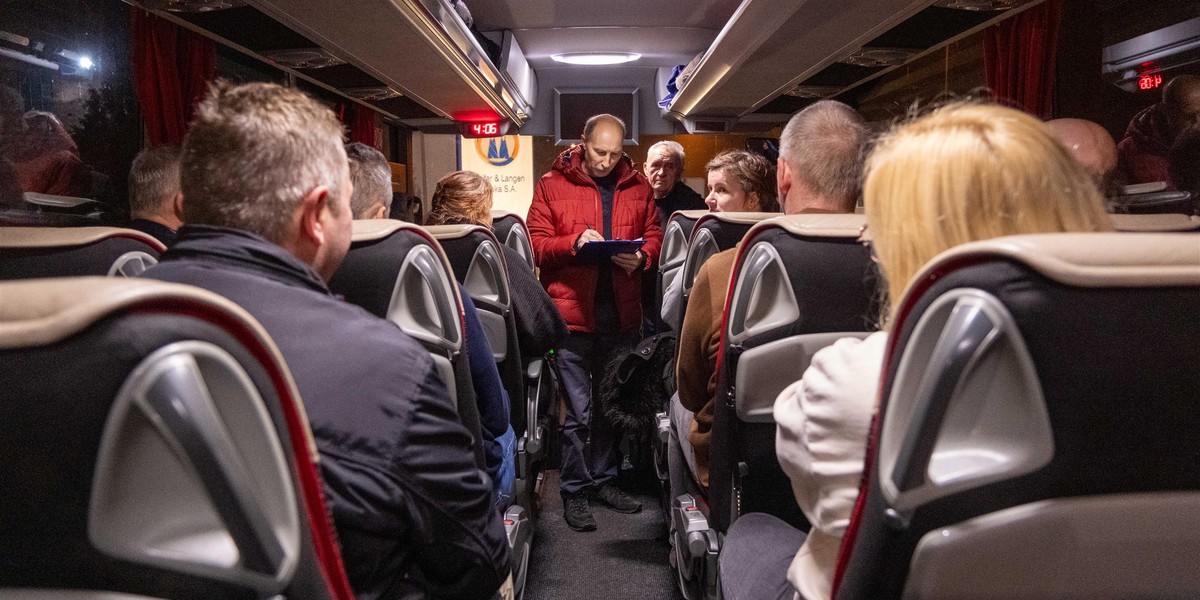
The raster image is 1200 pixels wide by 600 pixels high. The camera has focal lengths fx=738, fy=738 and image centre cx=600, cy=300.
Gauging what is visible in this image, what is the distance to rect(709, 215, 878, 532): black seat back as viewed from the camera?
1.58m

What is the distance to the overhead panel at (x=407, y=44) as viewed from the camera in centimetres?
287

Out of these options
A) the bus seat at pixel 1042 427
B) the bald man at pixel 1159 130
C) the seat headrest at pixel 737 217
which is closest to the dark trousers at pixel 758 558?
the bus seat at pixel 1042 427

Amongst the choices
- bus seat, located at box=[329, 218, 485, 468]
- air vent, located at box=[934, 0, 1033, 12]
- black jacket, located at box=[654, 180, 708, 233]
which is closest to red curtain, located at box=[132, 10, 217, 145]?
bus seat, located at box=[329, 218, 485, 468]

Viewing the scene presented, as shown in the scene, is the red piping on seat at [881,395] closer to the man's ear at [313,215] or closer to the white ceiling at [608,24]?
the man's ear at [313,215]

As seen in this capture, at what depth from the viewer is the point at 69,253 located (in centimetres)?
179

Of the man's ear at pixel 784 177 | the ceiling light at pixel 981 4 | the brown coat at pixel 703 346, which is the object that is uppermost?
the ceiling light at pixel 981 4

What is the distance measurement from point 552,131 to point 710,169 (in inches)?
145

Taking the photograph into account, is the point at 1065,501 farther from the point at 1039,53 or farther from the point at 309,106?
the point at 1039,53

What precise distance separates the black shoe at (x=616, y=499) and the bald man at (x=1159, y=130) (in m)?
2.45

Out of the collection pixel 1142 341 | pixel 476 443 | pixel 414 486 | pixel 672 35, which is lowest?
pixel 476 443

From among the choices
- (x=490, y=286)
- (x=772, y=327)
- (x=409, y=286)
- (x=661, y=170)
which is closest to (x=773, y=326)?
(x=772, y=327)

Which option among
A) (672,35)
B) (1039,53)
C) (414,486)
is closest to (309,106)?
(414,486)

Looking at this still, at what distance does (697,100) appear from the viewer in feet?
18.2

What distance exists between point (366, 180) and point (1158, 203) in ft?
9.08
